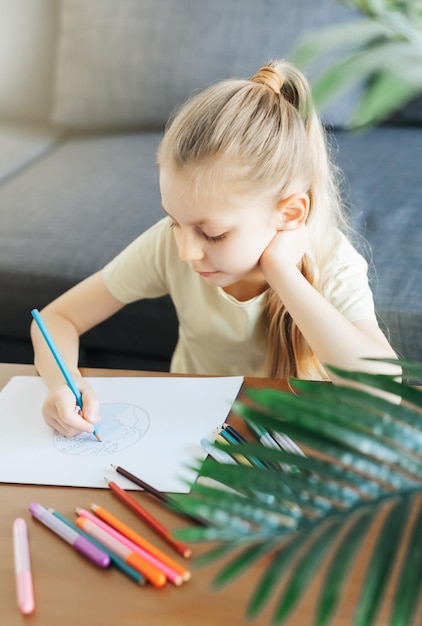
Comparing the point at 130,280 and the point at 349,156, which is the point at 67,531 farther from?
the point at 349,156

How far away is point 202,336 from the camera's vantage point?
1188 mm

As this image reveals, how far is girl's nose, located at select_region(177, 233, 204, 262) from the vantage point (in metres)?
0.95

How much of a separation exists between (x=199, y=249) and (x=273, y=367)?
251mm

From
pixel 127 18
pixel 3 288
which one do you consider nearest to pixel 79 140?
pixel 127 18

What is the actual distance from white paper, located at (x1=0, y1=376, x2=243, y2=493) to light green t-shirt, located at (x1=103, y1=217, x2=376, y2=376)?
0.20m

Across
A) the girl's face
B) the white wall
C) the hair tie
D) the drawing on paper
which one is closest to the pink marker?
the drawing on paper

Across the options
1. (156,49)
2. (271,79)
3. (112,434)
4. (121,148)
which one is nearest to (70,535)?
(112,434)

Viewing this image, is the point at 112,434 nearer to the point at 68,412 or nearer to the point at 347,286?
the point at 68,412

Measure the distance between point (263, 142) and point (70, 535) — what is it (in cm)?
51

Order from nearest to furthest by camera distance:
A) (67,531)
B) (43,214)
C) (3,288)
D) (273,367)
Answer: (67,531) → (273,367) → (3,288) → (43,214)

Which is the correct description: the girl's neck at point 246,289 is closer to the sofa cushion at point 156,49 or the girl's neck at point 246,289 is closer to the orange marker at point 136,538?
the orange marker at point 136,538

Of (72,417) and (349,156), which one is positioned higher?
(349,156)

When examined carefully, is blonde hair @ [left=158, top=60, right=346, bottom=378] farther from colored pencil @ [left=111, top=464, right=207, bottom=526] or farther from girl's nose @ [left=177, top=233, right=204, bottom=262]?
colored pencil @ [left=111, top=464, right=207, bottom=526]

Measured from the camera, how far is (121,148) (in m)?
1.97
